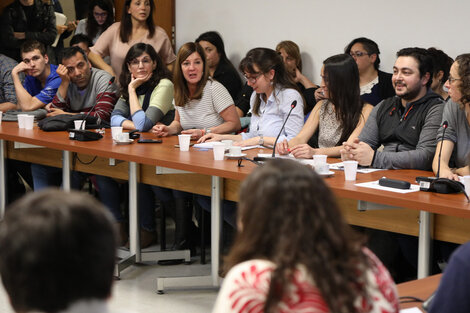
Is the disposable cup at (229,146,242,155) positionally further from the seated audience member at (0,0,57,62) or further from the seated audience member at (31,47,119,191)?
the seated audience member at (0,0,57,62)

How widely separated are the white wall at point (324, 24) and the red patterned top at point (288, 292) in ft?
12.1

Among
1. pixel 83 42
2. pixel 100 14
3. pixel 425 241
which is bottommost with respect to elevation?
pixel 425 241

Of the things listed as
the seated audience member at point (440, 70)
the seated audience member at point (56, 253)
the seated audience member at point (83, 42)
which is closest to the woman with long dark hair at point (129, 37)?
the seated audience member at point (83, 42)

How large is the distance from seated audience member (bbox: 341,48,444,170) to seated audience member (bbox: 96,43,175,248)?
1.38 m

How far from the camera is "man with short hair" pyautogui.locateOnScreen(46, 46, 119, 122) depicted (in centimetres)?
460

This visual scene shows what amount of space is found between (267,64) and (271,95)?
0.59 ft

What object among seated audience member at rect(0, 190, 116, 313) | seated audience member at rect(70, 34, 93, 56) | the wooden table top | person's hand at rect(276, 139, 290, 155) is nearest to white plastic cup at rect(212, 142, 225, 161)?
the wooden table top

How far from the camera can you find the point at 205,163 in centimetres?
308

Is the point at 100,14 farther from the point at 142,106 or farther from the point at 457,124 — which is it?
the point at 457,124

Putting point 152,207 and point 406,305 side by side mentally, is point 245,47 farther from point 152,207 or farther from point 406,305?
point 406,305

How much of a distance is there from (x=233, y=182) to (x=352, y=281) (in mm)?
2073

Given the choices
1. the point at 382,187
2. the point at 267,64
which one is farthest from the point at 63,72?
the point at 382,187

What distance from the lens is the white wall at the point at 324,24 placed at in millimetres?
4613

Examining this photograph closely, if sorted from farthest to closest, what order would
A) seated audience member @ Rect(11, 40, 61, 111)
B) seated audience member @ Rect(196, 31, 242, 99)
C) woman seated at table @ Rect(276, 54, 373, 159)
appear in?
seated audience member @ Rect(196, 31, 242, 99) < seated audience member @ Rect(11, 40, 61, 111) < woman seated at table @ Rect(276, 54, 373, 159)
